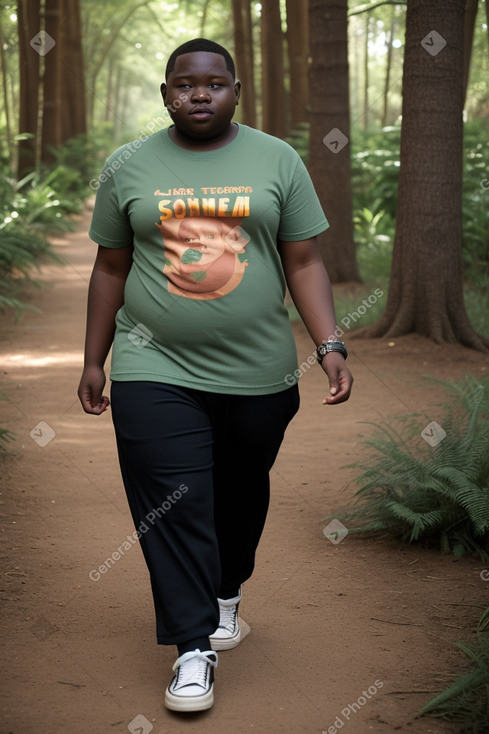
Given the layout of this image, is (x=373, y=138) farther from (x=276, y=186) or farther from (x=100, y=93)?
(x=100, y=93)

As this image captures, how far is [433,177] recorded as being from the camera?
31.3ft

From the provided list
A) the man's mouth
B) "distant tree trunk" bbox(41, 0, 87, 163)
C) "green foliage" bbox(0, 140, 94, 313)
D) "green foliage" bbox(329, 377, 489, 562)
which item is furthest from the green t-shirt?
"distant tree trunk" bbox(41, 0, 87, 163)

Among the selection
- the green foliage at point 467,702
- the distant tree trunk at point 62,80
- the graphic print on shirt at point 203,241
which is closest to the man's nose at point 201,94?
the graphic print on shirt at point 203,241

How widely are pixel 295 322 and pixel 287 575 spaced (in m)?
7.12

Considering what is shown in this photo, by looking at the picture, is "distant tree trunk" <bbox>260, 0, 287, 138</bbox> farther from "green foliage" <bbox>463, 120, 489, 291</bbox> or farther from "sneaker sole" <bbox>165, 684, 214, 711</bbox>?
"sneaker sole" <bbox>165, 684, 214, 711</bbox>

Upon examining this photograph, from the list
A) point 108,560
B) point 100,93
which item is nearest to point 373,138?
point 108,560

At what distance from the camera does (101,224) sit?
10.9ft

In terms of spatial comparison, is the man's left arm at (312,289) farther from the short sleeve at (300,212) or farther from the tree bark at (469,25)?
the tree bark at (469,25)

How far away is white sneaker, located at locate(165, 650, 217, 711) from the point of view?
319cm

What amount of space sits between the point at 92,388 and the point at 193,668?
3.39 feet

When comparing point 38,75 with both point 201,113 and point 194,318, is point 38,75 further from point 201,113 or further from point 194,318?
point 194,318

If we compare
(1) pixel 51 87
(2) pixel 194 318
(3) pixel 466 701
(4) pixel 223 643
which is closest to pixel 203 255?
(2) pixel 194 318

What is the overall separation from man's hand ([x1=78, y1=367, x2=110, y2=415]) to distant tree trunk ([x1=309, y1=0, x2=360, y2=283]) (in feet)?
31.1

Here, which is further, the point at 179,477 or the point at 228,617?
the point at 228,617
